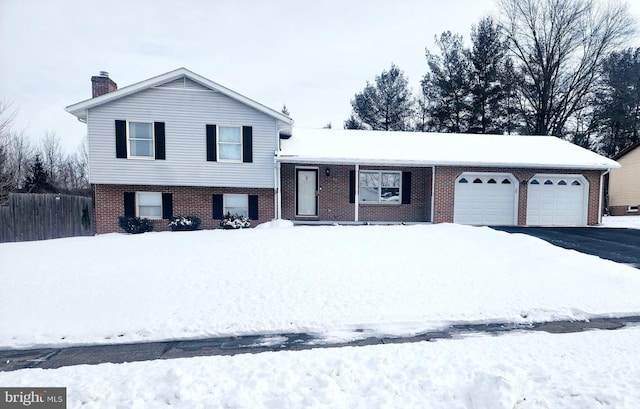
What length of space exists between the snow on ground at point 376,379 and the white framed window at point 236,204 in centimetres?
1067

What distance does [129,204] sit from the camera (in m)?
13.4

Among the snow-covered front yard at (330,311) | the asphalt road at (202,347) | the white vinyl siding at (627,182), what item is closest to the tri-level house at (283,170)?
the snow-covered front yard at (330,311)

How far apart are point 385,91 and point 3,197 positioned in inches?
1059

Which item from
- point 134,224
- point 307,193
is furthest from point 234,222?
point 134,224

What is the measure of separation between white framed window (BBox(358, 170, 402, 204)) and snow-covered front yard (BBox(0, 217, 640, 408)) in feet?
18.3

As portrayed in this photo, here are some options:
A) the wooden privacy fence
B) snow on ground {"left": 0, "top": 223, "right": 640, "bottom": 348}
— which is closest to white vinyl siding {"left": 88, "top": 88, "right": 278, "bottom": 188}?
the wooden privacy fence

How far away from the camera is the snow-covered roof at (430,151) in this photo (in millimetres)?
14312

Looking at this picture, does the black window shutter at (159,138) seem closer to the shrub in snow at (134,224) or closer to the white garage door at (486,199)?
the shrub in snow at (134,224)

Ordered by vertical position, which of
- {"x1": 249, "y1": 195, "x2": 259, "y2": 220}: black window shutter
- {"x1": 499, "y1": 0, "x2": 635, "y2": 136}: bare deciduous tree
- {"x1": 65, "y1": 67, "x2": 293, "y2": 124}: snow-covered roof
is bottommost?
{"x1": 249, "y1": 195, "x2": 259, "y2": 220}: black window shutter

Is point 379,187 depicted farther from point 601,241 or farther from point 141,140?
point 141,140

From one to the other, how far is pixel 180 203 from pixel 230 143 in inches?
124

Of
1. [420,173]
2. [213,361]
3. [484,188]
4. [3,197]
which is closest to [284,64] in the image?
[420,173]

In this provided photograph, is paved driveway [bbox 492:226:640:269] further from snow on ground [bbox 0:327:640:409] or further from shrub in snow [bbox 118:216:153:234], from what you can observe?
shrub in snow [bbox 118:216:153:234]

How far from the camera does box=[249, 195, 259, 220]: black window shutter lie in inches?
553
